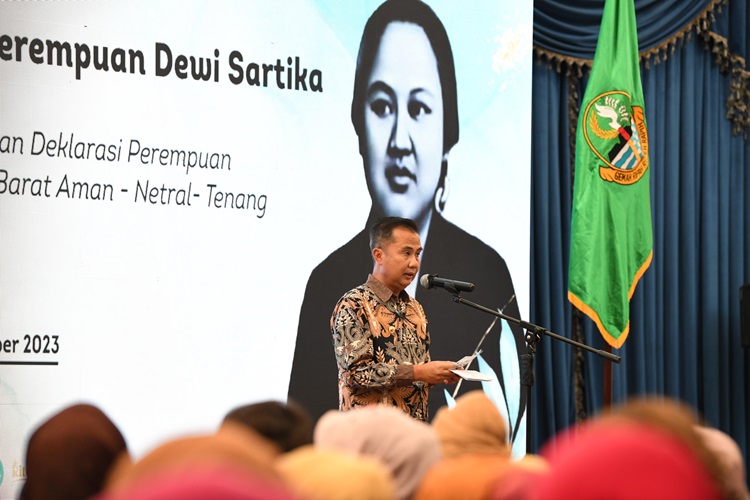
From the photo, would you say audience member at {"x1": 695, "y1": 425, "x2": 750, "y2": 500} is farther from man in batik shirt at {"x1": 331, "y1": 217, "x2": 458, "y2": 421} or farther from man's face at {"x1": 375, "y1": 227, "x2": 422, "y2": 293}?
man's face at {"x1": 375, "y1": 227, "x2": 422, "y2": 293}

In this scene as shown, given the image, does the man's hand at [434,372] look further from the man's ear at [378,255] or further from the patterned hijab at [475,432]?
the patterned hijab at [475,432]

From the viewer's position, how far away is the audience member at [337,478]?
138cm

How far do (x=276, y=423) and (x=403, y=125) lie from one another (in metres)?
3.24

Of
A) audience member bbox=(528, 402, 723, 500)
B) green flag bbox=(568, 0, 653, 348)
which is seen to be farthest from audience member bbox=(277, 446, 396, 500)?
green flag bbox=(568, 0, 653, 348)

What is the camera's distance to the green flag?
5480 millimetres

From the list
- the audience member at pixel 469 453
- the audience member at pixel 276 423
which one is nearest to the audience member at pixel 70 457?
the audience member at pixel 276 423

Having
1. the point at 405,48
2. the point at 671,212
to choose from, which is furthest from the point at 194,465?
the point at 671,212

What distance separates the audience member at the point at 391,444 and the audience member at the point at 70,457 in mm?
398

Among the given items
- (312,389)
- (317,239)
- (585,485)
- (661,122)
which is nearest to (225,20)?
(317,239)

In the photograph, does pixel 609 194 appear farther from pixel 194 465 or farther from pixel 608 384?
pixel 194 465

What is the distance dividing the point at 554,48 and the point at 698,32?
1083mm

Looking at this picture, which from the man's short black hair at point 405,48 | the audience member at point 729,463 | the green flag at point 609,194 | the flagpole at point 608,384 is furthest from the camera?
the flagpole at point 608,384

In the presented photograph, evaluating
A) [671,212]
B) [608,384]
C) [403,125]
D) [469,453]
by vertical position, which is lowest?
[608,384]

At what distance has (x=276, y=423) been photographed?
196cm
